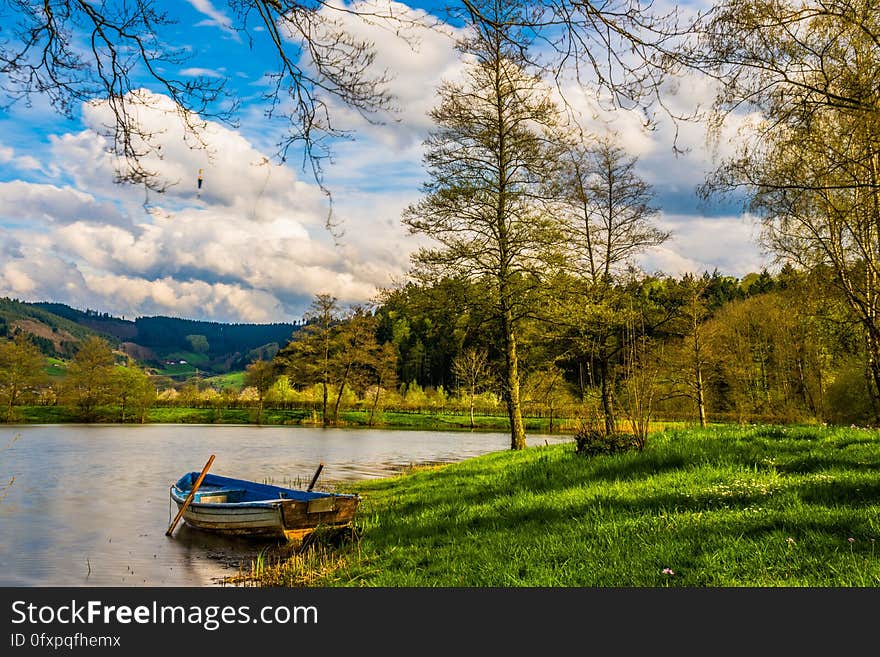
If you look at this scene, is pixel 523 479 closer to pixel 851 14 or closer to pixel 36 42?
pixel 851 14

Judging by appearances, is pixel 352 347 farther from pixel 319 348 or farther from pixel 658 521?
pixel 658 521

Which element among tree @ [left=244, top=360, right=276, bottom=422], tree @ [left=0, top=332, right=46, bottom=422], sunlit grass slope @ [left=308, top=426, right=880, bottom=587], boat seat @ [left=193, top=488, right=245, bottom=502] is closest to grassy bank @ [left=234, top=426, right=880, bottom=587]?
sunlit grass slope @ [left=308, top=426, right=880, bottom=587]

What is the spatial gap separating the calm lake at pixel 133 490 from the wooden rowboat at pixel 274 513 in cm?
36

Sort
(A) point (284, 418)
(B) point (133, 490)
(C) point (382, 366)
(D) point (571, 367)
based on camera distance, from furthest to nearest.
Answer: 1. (A) point (284, 418)
2. (C) point (382, 366)
3. (D) point (571, 367)
4. (B) point (133, 490)

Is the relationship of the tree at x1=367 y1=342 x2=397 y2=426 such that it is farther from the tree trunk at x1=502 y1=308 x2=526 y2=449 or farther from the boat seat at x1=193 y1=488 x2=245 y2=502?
the boat seat at x1=193 y1=488 x2=245 y2=502

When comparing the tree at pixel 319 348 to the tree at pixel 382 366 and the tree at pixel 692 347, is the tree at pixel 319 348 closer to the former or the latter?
the tree at pixel 382 366

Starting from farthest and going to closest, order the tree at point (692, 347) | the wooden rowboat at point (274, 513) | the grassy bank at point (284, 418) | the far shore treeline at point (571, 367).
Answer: the grassy bank at point (284, 418) < the tree at point (692, 347) < the far shore treeline at point (571, 367) < the wooden rowboat at point (274, 513)

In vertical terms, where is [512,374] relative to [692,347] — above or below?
below

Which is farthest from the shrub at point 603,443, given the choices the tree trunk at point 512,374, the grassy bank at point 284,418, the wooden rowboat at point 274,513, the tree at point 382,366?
the tree at point 382,366

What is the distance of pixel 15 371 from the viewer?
177ft

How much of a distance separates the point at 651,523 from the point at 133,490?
17.0 meters

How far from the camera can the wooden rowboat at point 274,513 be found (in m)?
10.9

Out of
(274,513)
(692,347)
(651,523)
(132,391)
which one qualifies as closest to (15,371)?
(132,391)

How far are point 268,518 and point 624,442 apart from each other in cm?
686
